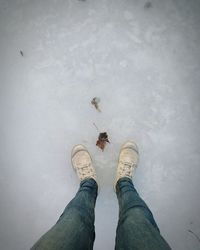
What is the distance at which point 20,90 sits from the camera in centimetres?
130

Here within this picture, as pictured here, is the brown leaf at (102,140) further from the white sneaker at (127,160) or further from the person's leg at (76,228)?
the person's leg at (76,228)

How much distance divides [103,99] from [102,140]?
198 millimetres

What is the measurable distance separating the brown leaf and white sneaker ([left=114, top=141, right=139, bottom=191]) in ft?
0.30

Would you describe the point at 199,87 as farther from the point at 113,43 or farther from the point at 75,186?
the point at 75,186

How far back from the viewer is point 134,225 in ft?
2.61

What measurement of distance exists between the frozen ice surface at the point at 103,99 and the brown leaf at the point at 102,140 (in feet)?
0.07

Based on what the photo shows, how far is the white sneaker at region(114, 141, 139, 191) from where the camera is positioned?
123cm

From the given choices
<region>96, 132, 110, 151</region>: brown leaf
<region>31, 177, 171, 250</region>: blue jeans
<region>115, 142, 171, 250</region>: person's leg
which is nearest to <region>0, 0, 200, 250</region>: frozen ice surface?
<region>96, 132, 110, 151</region>: brown leaf

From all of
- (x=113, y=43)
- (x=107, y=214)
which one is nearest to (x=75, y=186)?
(x=107, y=214)

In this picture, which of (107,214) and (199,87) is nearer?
(199,87)

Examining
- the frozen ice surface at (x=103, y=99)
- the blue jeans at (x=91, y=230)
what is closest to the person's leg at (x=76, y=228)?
the blue jeans at (x=91, y=230)

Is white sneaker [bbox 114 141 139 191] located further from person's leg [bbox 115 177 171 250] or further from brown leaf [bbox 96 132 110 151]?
person's leg [bbox 115 177 171 250]

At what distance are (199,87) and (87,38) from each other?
0.58 meters

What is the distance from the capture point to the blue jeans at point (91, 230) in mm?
721
